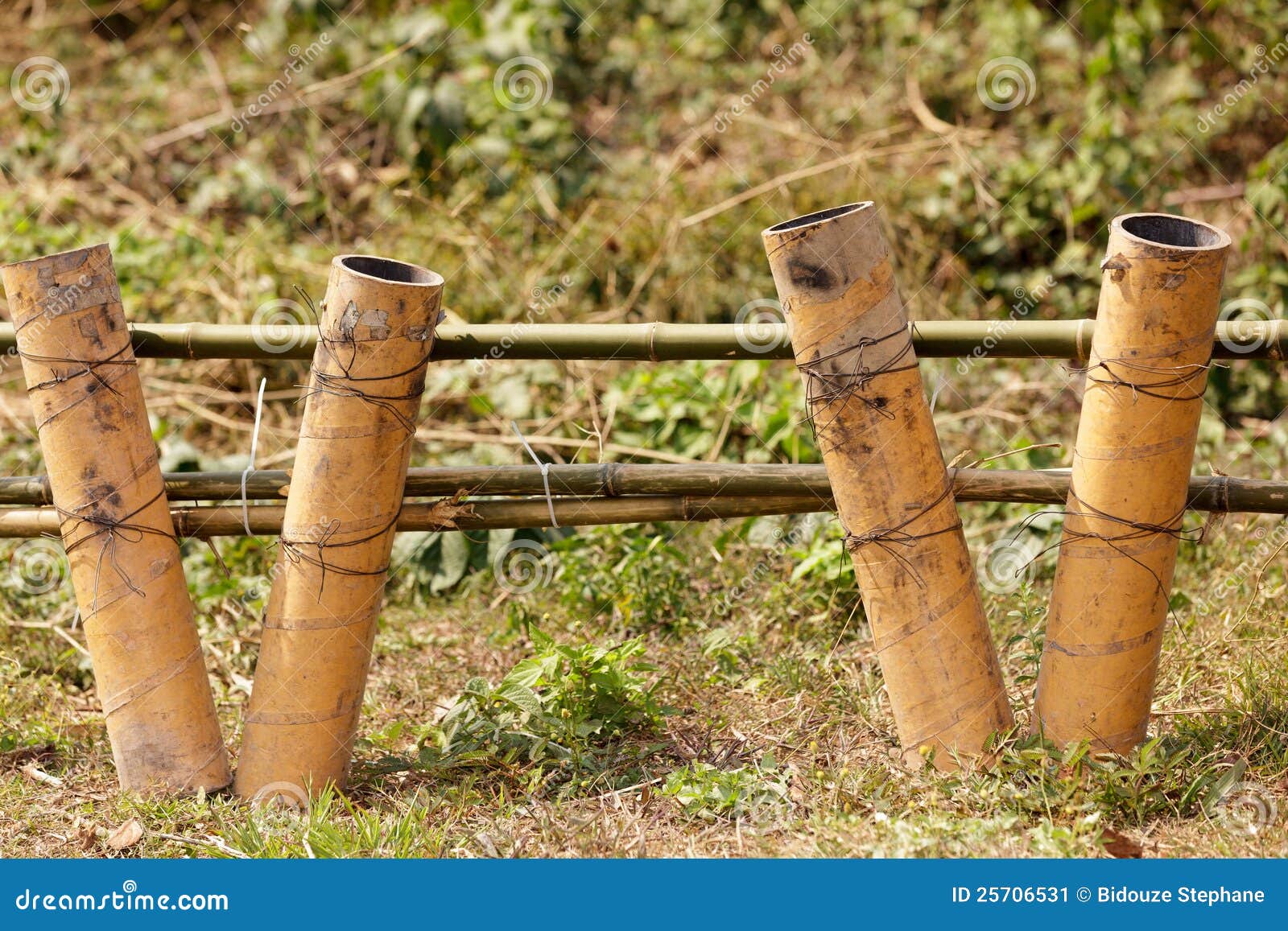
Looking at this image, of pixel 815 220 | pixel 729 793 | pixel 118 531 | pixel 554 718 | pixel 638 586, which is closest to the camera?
pixel 815 220

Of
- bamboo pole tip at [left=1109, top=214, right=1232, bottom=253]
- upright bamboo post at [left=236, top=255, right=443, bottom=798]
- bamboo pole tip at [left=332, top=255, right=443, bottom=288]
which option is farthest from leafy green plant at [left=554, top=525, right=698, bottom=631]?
bamboo pole tip at [left=1109, top=214, right=1232, bottom=253]

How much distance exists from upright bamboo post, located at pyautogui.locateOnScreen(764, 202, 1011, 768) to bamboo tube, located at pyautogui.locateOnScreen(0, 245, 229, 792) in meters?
1.37

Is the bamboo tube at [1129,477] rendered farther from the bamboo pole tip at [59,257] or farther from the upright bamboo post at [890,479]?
the bamboo pole tip at [59,257]

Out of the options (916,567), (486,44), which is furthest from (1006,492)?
(486,44)

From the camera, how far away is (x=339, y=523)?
242 cm

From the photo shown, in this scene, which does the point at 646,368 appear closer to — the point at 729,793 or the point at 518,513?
the point at 518,513

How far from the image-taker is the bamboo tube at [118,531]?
2432mm

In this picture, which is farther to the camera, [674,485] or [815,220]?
[674,485]

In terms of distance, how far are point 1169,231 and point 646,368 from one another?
7.70 feet

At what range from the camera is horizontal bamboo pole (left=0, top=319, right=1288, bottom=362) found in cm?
243

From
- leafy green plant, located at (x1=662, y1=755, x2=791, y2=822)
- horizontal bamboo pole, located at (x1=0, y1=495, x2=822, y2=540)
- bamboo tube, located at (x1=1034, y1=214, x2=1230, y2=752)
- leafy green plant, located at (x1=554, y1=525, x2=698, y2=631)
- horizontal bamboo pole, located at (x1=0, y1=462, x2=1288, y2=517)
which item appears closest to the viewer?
bamboo tube, located at (x1=1034, y1=214, x2=1230, y2=752)

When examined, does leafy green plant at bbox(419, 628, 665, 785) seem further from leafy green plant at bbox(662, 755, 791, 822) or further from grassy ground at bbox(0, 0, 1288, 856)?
leafy green plant at bbox(662, 755, 791, 822)

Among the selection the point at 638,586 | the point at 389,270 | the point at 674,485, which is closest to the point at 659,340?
the point at 674,485

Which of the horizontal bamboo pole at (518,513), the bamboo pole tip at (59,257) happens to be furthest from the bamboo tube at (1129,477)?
the bamboo pole tip at (59,257)
